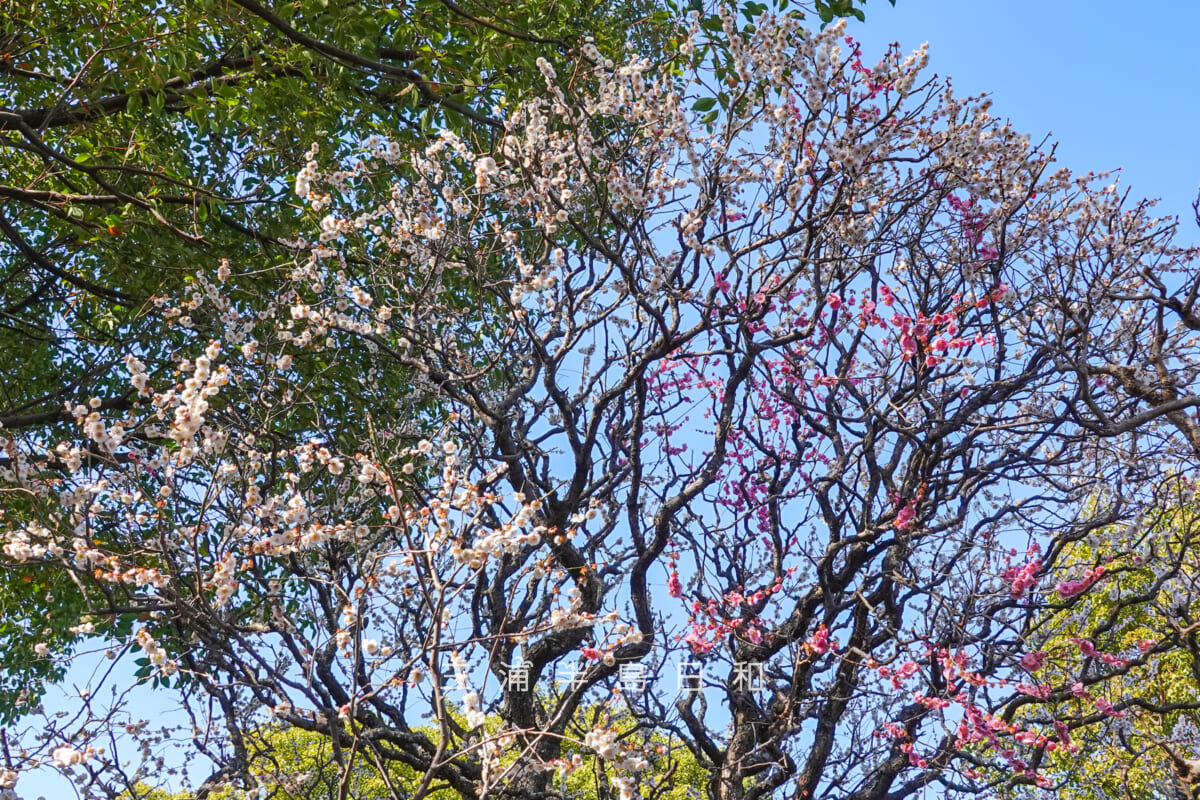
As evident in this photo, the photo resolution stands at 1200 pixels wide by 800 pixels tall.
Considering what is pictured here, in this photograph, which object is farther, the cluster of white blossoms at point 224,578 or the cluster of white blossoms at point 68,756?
the cluster of white blossoms at point 224,578

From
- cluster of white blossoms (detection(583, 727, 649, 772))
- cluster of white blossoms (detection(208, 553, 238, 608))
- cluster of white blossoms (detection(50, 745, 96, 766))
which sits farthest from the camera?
cluster of white blossoms (detection(208, 553, 238, 608))

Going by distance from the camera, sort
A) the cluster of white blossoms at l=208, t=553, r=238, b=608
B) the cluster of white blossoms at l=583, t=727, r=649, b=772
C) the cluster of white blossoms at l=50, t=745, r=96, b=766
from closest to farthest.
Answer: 1. the cluster of white blossoms at l=583, t=727, r=649, b=772
2. the cluster of white blossoms at l=50, t=745, r=96, b=766
3. the cluster of white blossoms at l=208, t=553, r=238, b=608

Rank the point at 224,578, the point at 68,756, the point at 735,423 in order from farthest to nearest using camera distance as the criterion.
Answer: the point at 735,423 → the point at 224,578 → the point at 68,756

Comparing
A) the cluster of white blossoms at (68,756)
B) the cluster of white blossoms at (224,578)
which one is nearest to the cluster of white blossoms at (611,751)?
the cluster of white blossoms at (224,578)

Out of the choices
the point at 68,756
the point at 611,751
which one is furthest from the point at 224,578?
the point at 611,751

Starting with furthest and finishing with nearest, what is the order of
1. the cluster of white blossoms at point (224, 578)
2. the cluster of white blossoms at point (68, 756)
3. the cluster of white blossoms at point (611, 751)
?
the cluster of white blossoms at point (224, 578) → the cluster of white blossoms at point (68, 756) → the cluster of white blossoms at point (611, 751)

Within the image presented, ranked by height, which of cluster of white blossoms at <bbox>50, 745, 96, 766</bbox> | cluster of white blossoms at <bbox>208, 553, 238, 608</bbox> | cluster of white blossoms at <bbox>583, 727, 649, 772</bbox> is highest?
cluster of white blossoms at <bbox>208, 553, 238, 608</bbox>

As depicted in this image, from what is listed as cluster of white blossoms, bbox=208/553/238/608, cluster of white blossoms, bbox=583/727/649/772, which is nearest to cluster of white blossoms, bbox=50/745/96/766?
cluster of white blossoms, bbox=208/553/238/608

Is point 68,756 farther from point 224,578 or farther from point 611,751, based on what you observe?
point 611,751

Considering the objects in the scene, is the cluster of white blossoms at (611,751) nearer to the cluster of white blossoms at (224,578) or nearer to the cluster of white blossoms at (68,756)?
the cluster of white blossoms at (224,578)

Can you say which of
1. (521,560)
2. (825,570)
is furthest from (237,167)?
(825,570)

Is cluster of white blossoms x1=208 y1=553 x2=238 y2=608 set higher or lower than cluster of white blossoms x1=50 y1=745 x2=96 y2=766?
higher

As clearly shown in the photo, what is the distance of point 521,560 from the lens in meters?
7.41

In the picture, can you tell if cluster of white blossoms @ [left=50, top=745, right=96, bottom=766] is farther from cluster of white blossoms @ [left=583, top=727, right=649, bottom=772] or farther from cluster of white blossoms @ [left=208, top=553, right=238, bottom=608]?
cluster of white blossoms @ [left=583, top=727, right=649, bottom=772]
